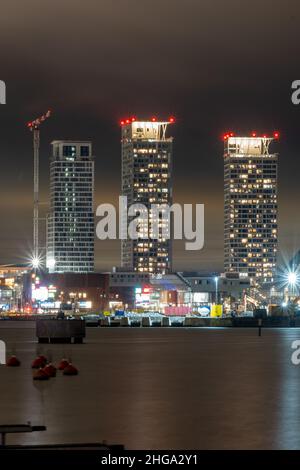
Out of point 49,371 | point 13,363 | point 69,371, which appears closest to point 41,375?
point 49,371

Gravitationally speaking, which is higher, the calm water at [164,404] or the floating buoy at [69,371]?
the floating buoy at [69,371]

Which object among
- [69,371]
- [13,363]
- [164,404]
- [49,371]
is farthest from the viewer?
[13,363]

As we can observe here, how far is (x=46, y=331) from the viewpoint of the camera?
81812 mm

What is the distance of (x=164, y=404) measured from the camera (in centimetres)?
3209

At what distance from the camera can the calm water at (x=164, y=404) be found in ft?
81.7

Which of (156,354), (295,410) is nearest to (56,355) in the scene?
(156,354)

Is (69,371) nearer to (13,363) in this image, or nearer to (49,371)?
(49,371)

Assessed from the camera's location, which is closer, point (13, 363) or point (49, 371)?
point (49, 371)

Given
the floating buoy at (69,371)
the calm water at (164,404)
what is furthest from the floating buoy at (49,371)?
the calm water at (164,404)

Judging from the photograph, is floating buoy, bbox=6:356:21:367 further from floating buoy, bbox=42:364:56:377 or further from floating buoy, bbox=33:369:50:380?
floating buoy, bbox=33:369:50:380

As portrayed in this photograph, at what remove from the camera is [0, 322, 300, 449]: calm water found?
24891 mm

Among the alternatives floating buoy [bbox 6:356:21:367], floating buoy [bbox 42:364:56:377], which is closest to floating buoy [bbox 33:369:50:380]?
floating buoy [bbox 42:364:56:377]

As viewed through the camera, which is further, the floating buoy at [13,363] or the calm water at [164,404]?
the floating buoy at [13,363]

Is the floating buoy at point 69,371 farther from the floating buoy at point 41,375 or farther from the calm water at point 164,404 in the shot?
the floating buoy at point 41,375
